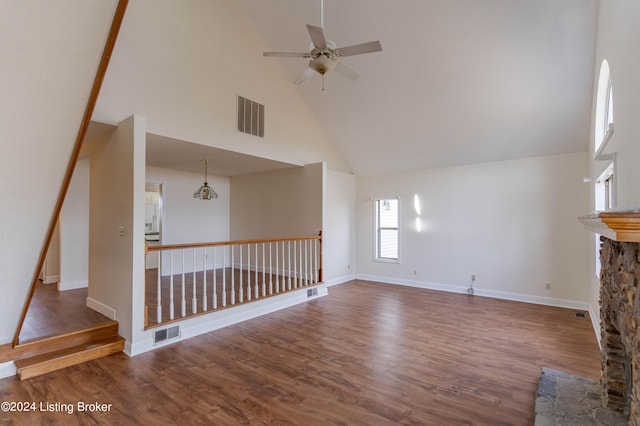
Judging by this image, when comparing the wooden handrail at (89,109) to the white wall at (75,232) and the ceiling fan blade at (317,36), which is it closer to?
the ceiling fan blade at (317,36)

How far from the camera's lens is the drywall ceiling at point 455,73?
3693 mm

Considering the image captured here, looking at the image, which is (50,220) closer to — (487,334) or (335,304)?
(335,304)

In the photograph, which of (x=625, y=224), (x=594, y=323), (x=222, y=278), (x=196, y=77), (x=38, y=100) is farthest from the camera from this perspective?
(x=222, y=278)

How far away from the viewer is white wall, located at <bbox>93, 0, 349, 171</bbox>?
3733mm

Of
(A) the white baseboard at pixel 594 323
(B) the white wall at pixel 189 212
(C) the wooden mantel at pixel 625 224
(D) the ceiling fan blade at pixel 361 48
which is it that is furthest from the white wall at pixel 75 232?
(A) the white baseboard at pixel 594 323

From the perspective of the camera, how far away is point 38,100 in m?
1.87

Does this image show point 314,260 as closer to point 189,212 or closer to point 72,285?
point 189,212

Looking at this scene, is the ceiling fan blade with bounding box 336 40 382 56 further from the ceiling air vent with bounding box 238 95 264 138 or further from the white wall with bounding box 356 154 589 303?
the white wall with bounding box 356 154 589 303

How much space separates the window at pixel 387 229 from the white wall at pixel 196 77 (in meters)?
2.70

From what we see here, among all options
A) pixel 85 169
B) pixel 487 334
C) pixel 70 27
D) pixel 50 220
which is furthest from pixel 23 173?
pixel 487 334

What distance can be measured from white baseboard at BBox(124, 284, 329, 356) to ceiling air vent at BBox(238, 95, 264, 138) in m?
2.81

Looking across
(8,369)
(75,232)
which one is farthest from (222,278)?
(8,369)

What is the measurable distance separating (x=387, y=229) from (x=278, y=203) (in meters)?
2.61

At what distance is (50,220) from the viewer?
265cm
